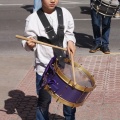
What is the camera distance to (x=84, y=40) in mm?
10477

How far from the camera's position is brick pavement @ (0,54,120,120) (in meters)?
5.84

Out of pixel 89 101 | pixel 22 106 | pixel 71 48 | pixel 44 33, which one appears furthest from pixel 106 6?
pixel 71 48

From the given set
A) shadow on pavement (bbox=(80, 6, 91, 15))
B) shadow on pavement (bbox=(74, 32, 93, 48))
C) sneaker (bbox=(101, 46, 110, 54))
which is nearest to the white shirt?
sneaker (bbox=(101, 46, 110, 54))

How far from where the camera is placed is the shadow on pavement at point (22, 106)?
5840 mm

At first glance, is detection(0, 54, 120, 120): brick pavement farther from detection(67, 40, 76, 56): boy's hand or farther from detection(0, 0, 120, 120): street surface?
detection(67, 40, 76, 56): boy's hand

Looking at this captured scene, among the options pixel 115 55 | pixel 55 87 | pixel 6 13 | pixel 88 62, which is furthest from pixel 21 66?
pixel 6 13

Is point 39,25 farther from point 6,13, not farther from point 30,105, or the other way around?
point 6,13

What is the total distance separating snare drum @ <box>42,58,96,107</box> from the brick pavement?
135cm

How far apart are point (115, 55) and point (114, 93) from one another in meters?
2.46

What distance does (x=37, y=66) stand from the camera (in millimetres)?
4793

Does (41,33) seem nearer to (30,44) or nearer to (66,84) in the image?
(30,44)

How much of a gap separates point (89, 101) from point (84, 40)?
4272 mm

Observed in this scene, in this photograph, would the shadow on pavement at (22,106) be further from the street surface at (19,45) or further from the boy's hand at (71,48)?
the boy's hand at (71,48)

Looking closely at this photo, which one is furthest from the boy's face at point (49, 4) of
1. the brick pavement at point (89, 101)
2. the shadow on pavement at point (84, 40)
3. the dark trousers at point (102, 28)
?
the shadow on pavement at point (84, 40)
